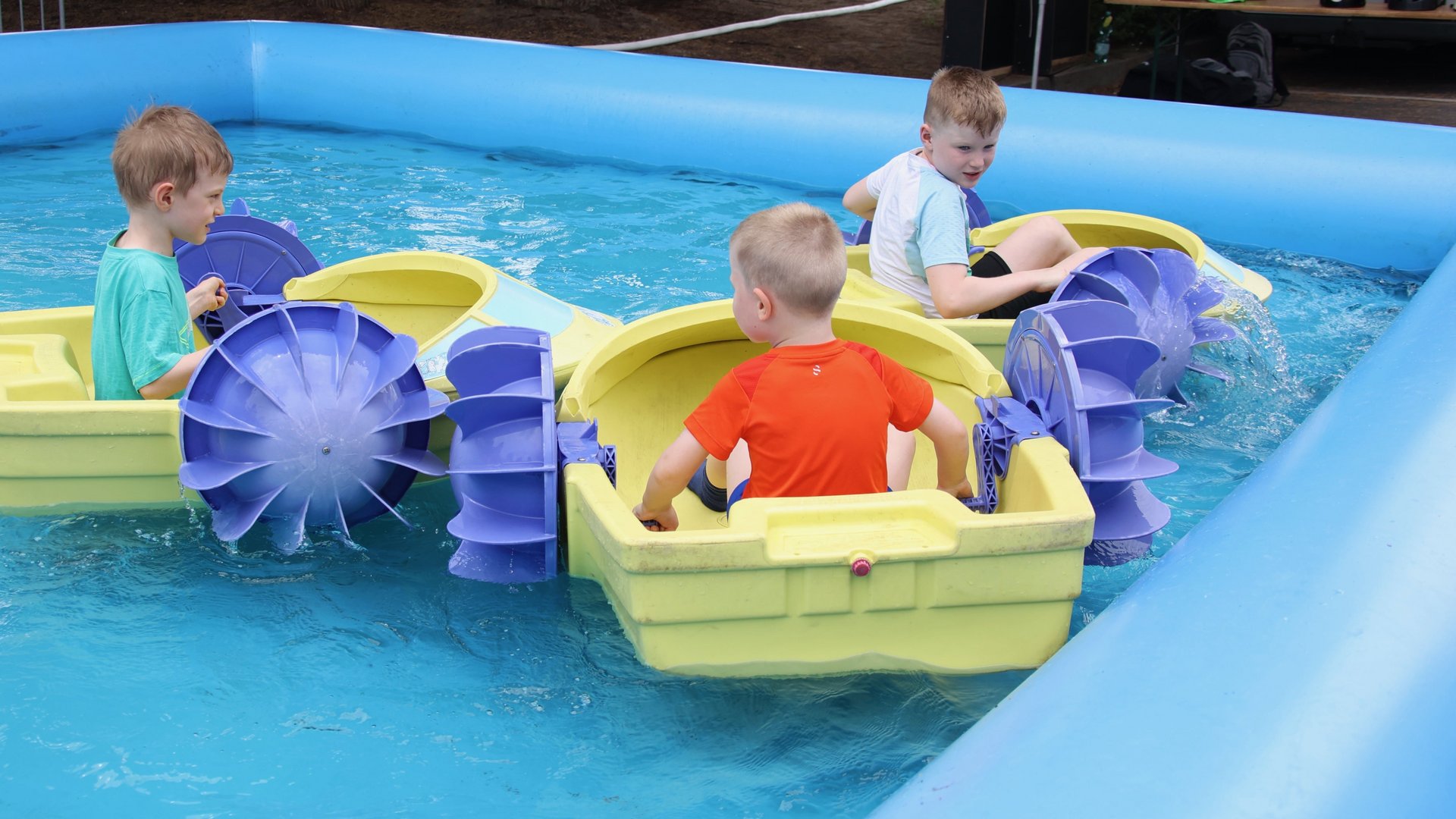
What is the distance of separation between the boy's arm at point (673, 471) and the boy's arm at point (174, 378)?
32.6 inches

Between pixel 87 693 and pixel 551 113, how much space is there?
13.3 ft

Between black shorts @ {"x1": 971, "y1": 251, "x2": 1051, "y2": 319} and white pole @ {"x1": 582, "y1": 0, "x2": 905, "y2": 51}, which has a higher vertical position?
white pole @ {"x1": 582, "y1": 0, "x2": 905, "y2": 51}

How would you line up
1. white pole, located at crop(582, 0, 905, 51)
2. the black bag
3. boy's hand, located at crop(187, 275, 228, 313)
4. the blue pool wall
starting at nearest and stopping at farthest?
the blue pool wall, boy's hand, located at crop(187, 275, 228, 313), the black bag, white pole, located at crop(582, 0, 905, 51)

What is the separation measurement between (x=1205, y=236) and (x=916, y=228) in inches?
86.0

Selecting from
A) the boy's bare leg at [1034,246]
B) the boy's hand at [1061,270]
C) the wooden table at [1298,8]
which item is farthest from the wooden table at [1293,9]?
the boy's hand at [1061,270]

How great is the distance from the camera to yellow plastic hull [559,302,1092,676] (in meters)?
1.68

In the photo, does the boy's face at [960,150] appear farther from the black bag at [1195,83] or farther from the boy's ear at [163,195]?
the black bag at [1195,83]

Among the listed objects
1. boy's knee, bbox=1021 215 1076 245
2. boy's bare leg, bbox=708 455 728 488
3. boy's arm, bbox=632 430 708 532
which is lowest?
boy's bare leg, bbox=708 455 728 488

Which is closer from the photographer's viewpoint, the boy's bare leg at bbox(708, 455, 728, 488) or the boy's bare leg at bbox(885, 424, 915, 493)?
the boy's bare leg at bbox(885, 424, 915, 493)

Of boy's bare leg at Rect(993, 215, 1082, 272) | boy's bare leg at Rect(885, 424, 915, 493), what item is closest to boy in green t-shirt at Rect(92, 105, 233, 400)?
boy's bare leg at Rect(885, 424, 915, 493)

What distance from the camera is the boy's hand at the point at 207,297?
2428 mm

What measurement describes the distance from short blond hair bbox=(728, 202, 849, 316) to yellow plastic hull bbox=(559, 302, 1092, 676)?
0.29m

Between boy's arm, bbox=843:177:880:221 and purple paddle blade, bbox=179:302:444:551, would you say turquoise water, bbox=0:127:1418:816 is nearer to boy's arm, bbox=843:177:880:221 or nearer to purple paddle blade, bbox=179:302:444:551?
purple paddle blade, bbox=179:302:444:551

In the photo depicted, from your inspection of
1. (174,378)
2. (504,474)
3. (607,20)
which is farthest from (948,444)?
(607,20)
